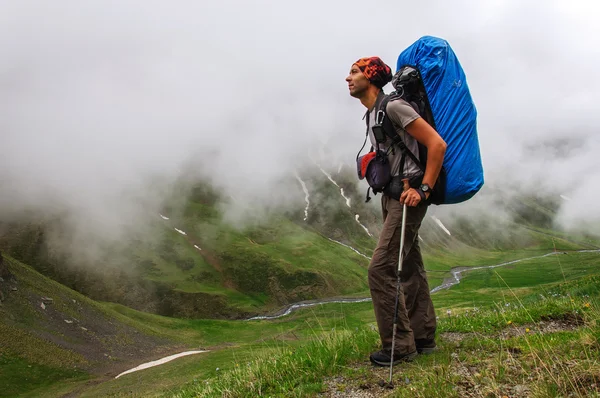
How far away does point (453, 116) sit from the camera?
654 cm

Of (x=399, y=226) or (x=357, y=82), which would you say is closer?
(x=399, y=226)

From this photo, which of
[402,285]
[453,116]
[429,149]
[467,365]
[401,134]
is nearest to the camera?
[467,365]

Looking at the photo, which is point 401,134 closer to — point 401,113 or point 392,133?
point 392,133

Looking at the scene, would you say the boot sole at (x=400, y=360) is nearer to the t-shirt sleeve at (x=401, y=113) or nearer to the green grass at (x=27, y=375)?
the t-shirt sleeve at (x=401, y=113)

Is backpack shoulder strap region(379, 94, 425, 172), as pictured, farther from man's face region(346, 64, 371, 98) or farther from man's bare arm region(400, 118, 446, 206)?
man's face region(346, 64, 371, 98)

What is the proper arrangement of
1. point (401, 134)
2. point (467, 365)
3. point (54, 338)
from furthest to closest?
1. point (54, 338)
2. point (401, 134)
3. point (467, 365)

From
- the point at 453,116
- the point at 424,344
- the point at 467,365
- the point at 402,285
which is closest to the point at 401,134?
the point at 453,116

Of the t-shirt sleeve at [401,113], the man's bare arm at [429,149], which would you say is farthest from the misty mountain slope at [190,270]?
the t-shirt sleeve at [401,113]

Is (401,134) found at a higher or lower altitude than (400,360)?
higher

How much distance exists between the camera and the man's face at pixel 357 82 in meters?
7.38

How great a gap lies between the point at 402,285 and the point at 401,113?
3175mm

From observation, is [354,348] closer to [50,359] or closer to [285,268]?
[50,359]

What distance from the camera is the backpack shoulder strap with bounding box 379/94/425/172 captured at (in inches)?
268

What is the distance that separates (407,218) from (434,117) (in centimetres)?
175
